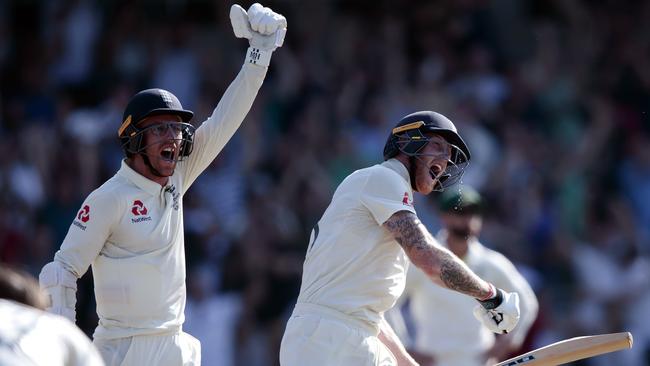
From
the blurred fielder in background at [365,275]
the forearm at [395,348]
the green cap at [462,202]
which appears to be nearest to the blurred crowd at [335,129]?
the green cap at [462,202]

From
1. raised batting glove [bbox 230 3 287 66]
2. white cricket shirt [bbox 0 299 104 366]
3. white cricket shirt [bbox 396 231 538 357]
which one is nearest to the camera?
white cricket shirt [bbox 0 299 104 366]

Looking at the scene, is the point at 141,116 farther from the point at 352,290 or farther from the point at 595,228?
the point at 595,228

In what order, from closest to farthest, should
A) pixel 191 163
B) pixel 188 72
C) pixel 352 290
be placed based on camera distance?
pixel 352 290
pixel 191 163
pixel 188 72

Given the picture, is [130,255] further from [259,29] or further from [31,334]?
[31,334]

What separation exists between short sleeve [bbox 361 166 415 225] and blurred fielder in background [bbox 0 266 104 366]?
220 centimetres

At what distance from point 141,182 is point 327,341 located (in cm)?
119

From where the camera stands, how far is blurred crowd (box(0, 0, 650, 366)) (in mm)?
11664

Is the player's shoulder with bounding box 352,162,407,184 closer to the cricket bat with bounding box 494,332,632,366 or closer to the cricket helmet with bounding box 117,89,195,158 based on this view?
the cricket helmet with bounding box 117,89,195,158

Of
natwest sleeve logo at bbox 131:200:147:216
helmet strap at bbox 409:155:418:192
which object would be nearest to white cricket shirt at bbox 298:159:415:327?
helmet strap at bbox 409:155:418:192

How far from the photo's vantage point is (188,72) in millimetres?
13508

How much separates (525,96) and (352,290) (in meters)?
6.89

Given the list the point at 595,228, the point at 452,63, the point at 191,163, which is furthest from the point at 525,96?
the point at 191,163

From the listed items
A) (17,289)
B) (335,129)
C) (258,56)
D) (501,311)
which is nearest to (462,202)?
(258,56)

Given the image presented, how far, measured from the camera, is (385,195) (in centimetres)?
623
